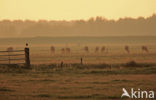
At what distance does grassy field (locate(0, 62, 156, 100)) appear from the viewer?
2100cm

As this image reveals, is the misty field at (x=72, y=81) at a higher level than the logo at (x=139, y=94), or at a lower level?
higher

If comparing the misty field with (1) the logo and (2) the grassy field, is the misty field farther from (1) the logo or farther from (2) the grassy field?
(1) the logo

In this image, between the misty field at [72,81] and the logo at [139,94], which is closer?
the logo at [139,94]

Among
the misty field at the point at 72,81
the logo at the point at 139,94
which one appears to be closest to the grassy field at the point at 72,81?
the misty field at the point at 72,81

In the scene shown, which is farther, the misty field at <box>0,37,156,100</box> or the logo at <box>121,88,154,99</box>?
the misty field at <box>0,37,156,100</box>

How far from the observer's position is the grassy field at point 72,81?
21000 millimetres

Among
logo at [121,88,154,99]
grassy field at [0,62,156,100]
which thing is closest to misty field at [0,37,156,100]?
grassy field at [0,62,156,100]

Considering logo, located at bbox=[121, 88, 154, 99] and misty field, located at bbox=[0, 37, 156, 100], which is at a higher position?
misty field, located at bbox=[0, 37, 156, 100]

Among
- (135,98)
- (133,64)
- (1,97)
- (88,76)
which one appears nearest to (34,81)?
(88,76)

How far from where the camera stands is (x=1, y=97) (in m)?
20.6

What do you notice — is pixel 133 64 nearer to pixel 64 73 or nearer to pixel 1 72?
pixel 64 73

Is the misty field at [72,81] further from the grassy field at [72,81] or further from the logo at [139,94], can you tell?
the logo at [139,94]

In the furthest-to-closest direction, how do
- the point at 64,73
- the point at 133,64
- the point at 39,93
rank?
the point at 133,64 < the point at 64,73 < the point at 39,93

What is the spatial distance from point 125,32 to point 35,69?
164846 mm
